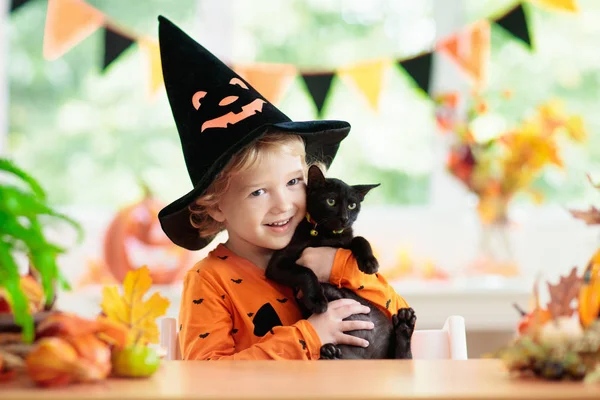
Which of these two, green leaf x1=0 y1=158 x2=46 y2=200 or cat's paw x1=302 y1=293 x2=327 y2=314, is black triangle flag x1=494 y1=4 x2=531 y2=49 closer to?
cat's paw x1=302 y1=293 x2=327 y2=314

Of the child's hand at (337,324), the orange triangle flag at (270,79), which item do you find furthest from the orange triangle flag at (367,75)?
the child's hand at (337,324)

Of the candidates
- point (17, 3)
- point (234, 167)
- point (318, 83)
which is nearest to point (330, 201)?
point (234, 167)

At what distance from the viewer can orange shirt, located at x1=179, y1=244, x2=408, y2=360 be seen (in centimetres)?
126

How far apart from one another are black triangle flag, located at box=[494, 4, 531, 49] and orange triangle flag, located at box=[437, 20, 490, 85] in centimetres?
12

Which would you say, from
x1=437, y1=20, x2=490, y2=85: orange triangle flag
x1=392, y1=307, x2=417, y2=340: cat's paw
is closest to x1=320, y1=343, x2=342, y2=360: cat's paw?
x1=392, y1=307, x2=417, y2=340: cat's paw

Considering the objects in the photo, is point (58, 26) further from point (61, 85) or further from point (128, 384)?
point (128, 384)

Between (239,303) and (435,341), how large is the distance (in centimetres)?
34

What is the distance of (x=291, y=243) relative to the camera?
1349 mm

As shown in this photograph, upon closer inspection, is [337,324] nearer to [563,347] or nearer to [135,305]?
[135,305]

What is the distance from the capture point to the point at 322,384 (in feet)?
2.47

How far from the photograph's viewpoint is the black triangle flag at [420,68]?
2.74 m

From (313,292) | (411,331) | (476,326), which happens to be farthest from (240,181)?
(476,326)

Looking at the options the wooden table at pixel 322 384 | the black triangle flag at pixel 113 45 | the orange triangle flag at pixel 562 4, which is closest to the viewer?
the wooden table at pixel 322 384

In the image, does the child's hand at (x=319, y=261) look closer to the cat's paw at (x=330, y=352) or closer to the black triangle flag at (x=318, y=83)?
the cat's paw at (x=330, y=352)
